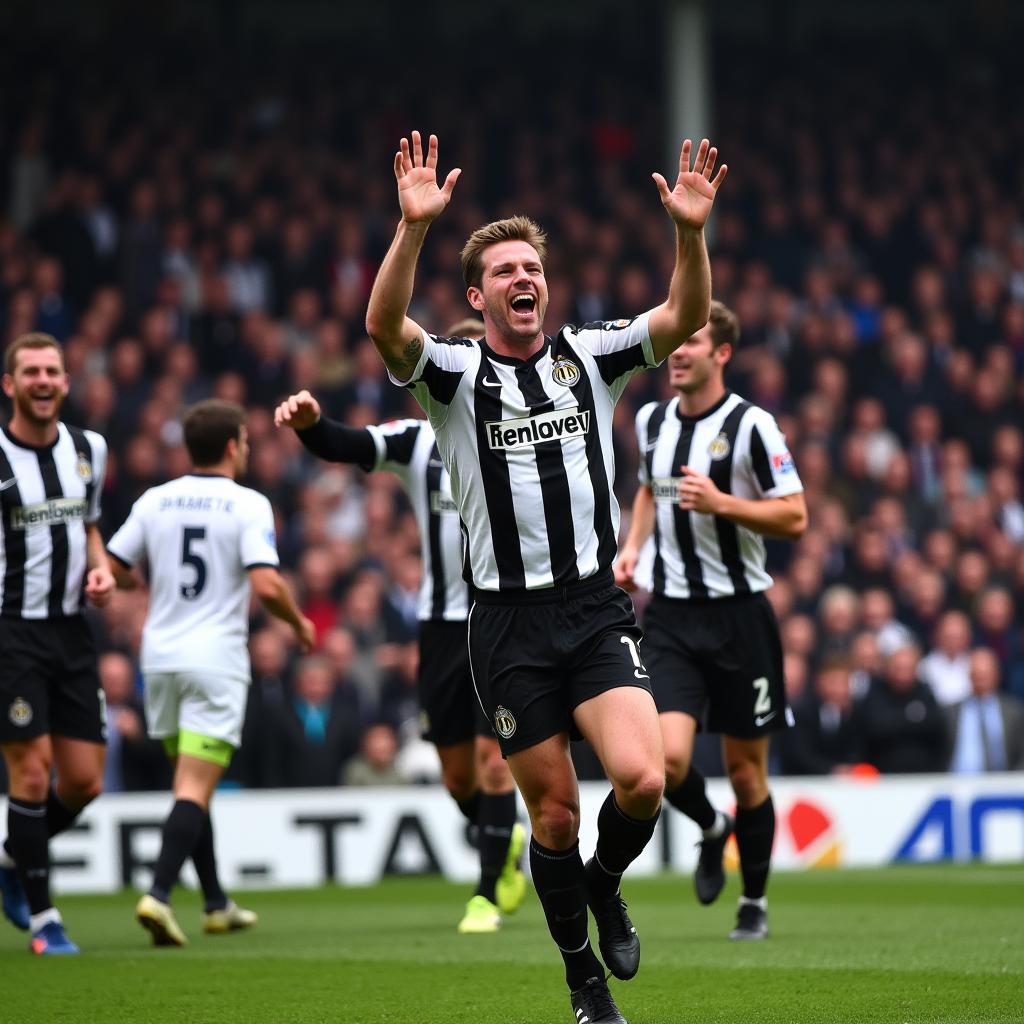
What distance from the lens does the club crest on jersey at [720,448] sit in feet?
26.5

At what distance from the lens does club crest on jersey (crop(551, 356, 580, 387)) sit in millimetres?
5734

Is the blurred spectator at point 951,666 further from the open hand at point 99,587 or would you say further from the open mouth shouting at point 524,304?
the open mouth shouting at point 524,304

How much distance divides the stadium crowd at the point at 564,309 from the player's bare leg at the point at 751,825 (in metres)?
5.37

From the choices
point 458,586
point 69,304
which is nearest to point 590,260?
point 69,304

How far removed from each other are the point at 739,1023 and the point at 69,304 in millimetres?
12493

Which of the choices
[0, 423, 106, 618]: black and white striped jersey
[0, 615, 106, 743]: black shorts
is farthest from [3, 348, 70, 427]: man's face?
[0, 615, 106, 743]: black shorts

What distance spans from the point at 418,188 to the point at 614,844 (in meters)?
1.98

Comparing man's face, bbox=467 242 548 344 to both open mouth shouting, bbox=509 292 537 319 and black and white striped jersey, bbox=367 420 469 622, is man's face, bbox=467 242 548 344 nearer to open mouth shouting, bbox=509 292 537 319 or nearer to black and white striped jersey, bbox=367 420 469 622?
open mouth shouting, bbox=509 292 537 319

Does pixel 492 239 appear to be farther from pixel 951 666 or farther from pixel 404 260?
pixel 951 666

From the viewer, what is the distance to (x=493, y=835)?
8.64 metres

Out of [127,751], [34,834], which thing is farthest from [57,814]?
[127,751]

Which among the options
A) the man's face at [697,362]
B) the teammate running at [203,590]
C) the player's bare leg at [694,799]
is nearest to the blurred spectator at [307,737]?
the teammate running at [203,590]

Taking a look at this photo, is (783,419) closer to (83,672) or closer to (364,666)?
(364,666)

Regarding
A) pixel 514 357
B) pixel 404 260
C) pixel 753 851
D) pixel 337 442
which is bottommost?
pixel 753 851
